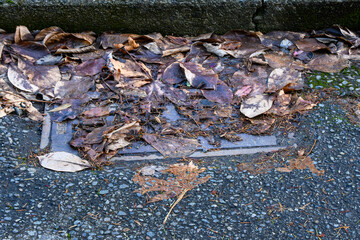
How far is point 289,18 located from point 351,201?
175 centimetres

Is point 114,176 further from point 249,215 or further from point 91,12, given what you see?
point 91,12

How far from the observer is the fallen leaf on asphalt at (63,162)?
2.19 metres

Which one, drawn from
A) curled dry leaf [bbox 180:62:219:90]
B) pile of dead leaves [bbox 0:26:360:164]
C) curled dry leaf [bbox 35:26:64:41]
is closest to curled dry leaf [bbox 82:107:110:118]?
pile of dead leaves [bbox 0:26:360:164]

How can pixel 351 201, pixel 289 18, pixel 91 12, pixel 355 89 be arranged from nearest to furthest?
pixel 351 201 < pixel 355 89 < pixel 91 12 < pixel 289 18

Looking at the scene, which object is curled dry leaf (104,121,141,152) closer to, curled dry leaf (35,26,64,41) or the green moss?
curled dry leaf (35,26,64,41)

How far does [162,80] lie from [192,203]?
1.10m

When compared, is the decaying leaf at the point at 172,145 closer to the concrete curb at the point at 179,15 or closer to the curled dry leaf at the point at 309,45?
the concrete curb at the point at 179,15

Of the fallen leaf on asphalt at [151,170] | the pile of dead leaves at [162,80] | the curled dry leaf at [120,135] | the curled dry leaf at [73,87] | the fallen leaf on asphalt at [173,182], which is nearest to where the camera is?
the fallen leaf on asphalt at [173,182]

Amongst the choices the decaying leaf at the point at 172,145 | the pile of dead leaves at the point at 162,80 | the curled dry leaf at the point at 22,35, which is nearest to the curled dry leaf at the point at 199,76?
the pile of dead leaves at the point at 162,80

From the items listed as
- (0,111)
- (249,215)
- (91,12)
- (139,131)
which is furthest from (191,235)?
→ (91,12)

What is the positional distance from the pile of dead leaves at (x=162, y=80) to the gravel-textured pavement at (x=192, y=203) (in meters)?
0.24

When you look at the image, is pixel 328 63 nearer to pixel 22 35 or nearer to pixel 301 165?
pixel 301 165

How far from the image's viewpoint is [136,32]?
3188mm

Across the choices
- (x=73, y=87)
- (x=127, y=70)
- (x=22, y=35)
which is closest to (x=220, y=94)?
(x=127, y=70)
